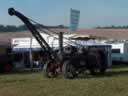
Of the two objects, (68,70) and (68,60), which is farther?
(68,60)

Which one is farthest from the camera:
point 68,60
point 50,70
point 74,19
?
point 74,19

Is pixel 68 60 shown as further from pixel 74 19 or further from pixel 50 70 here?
pixel 74 19

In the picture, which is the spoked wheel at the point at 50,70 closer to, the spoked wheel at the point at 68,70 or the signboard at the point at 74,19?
→ the spoked wheel at the point at 68,70

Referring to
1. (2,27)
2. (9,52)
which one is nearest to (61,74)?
(9,52)

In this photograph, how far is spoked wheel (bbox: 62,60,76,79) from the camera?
73.9 feet

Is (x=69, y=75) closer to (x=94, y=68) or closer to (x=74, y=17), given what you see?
(x=94, y=68)

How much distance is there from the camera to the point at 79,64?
2359 cm

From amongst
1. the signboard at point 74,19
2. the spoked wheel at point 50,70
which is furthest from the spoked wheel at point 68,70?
the signboard at point 74,19

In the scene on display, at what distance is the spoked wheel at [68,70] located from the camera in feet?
73.9

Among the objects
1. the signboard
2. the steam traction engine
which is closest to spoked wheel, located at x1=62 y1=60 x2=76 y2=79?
the steam traction engine

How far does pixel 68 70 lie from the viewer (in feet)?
74.3

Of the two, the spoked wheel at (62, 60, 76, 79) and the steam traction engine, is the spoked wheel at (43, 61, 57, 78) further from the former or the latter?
the spoked wheel at (62, 60, 76, 79)

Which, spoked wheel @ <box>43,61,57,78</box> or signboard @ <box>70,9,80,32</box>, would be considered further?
signboard @ <box>70,9,80,32</box>

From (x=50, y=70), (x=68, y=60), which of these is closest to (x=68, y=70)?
(x=68, y=60)
